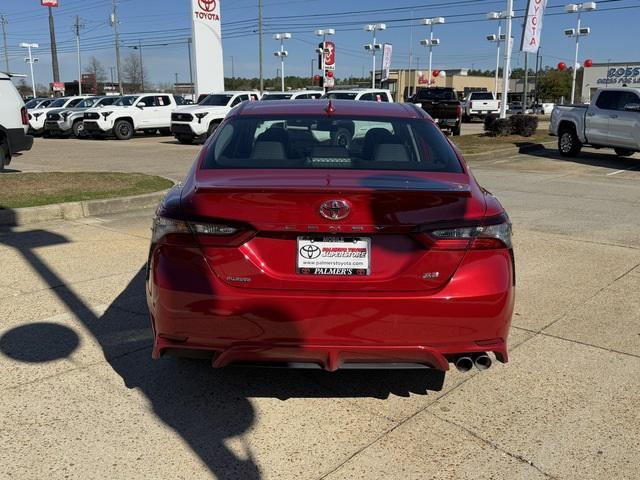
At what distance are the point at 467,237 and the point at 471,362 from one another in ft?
2.14

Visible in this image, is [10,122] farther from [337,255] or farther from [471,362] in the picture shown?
[471,362]

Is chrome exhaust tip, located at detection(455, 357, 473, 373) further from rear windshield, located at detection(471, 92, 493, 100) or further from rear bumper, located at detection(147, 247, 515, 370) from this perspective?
rear windshield, located at detection(471, 92, 493, 100)

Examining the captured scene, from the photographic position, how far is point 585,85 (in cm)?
6888

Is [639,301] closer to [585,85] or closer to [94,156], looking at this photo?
[94,156]

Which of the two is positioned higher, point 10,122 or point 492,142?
point 10,122

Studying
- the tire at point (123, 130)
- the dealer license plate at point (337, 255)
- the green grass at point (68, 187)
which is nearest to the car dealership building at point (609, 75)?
the tire at point (123, 130)

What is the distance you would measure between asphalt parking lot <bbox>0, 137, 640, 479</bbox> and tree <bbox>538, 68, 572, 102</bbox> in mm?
106324

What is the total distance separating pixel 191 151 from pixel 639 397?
18.5 metres

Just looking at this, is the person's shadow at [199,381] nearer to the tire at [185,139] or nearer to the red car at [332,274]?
the red car at [332,274]

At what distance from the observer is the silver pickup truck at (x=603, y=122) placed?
50.3ft

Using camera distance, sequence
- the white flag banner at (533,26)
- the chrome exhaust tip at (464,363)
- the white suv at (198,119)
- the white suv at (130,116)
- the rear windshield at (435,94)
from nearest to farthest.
Answer: 1. the chrome exhaust tip at (464,363)
2. the white flag banner at (533,26)
3. the white suv at (198,119)
4. the white suv at (130,116)
5. the rear windshield at (435,94)

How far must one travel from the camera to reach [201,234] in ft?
9.66

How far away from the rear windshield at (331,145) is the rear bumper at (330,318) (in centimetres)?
81

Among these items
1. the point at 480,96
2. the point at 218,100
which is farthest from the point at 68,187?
the point at 480,96
